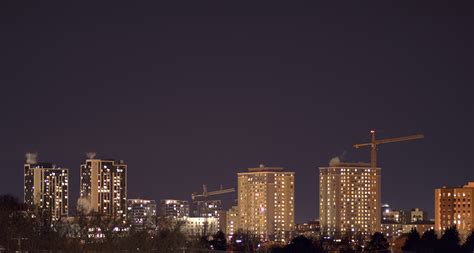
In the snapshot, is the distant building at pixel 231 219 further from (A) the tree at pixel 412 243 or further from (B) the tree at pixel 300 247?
(B) the tree at pixel 300 247

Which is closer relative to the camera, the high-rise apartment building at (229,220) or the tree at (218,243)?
the tree at (218,243)

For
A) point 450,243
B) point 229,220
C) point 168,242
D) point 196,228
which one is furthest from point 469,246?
point 229,220

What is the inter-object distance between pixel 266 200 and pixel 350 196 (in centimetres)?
1412

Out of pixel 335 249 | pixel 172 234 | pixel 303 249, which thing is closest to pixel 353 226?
pixel 335 249

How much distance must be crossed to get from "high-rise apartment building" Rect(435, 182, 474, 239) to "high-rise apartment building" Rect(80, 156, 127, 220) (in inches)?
1487

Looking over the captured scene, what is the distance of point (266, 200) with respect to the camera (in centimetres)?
18225

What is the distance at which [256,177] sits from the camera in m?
189

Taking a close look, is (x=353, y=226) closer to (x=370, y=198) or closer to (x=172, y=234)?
(x=370, y=198)

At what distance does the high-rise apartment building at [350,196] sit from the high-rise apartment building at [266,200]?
231 inches

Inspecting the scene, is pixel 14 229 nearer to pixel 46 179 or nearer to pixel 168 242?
pixel 168 242

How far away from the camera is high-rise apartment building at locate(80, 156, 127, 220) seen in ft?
435

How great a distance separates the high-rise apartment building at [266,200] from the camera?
176 meters

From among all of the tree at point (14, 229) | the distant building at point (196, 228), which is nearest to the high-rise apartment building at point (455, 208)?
the distant building at point (196, 228)

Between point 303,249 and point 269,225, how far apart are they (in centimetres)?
10871
